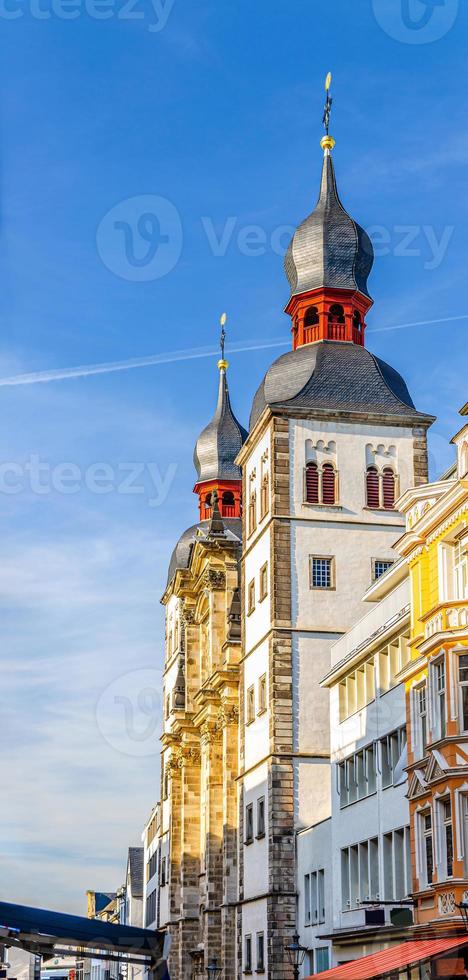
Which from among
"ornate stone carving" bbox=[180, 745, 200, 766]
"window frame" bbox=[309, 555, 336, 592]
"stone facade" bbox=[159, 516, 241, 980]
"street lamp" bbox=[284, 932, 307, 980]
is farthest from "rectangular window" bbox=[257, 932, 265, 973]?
"ornate stone carving" bbox=[180, 745, 200, 766]

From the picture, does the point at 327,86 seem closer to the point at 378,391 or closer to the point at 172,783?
the point at 378,391

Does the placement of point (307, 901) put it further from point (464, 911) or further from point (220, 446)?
point (220, 446)

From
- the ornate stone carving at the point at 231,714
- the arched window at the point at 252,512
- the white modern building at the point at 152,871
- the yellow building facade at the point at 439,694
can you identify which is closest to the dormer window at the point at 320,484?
the arched window at the point at 252,512

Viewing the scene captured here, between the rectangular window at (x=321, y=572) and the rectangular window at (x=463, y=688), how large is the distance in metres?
26.2

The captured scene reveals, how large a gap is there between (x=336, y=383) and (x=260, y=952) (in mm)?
23513

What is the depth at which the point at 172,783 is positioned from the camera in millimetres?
90188

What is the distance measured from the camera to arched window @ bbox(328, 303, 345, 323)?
68.2 meters

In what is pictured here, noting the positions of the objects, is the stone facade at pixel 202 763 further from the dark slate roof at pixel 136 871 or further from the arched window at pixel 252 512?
the dark slate roof at pixel 136 871

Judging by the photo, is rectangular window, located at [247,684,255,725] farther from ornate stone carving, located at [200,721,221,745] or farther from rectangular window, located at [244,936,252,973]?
ornate stone carving, located at [200,721,221,745]

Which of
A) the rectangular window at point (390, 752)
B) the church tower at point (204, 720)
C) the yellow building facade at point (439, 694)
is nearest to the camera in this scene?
the yellow building facade at point (439, 694)

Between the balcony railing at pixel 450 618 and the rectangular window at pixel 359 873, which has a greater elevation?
the balcony railing at pixel 450 618

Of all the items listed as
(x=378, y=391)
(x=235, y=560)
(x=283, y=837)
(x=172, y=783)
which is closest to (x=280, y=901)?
(x=283, y=837)

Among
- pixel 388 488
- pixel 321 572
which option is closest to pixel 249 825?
pixel 321 572

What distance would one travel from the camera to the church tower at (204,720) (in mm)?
73188
